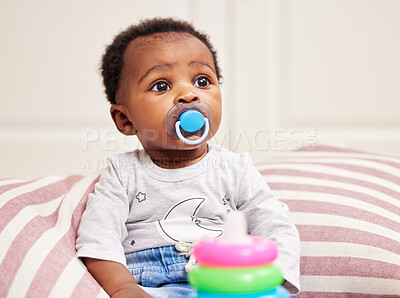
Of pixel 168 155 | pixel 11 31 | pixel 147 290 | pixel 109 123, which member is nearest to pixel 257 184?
pixel 168 155

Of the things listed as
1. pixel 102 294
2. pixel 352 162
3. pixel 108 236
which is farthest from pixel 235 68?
pixel 102 294

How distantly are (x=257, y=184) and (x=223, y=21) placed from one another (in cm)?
126

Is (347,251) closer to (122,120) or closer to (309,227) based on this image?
(309,227)

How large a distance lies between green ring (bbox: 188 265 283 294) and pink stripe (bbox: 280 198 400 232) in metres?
0.59

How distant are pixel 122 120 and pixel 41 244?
1.07ft

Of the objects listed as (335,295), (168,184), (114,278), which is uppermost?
(168,184)

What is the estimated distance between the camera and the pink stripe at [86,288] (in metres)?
0.74

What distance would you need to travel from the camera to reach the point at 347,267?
0.93 m

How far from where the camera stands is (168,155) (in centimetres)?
96

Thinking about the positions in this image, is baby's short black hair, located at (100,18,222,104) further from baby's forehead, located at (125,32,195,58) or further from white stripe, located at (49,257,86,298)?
white stripe, located at (49,257,86,298)

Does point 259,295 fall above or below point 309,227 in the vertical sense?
above

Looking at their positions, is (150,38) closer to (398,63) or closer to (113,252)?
(113,252)

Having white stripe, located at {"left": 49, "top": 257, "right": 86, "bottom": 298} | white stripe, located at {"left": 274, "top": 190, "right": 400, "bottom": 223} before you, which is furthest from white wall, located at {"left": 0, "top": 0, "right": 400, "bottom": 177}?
white stripe, located at {"left": 49, "top": 257, "right": 86, "bottom": 298}

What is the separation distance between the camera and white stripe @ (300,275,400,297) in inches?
35.1
